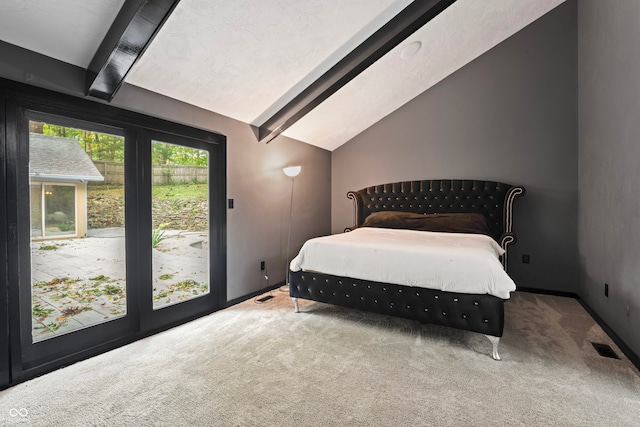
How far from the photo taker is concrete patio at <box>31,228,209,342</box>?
6.74 feet

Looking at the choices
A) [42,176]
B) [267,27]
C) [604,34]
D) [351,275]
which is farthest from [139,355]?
[604,34]

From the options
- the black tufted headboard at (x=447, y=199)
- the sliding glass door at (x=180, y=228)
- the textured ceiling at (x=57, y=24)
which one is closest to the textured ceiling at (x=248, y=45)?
the textured ceiling at (x=57, y=24)

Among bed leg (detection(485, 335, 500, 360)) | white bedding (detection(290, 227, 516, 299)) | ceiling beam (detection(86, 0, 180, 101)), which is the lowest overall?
bed leg (detection(485, 335, 500, 360))

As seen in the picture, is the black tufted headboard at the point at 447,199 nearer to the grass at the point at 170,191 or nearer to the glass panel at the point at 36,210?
the grass at the point at 170,191

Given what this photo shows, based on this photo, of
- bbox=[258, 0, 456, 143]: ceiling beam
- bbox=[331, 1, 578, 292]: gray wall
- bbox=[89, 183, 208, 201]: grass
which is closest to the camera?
bbox=[89, 183, 208, 201]: grass

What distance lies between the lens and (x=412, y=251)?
250 cm

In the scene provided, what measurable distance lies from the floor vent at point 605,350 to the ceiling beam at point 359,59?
10.3 ft

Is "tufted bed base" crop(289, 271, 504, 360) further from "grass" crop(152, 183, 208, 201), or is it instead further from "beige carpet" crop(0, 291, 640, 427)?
"grass" crop(152, 183, 208, 201)

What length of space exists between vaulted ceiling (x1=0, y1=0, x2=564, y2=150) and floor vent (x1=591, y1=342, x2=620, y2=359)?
3284mm

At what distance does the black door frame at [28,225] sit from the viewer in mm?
1842

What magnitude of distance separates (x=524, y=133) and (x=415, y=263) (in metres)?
2.87

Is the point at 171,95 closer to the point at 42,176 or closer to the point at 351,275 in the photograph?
the point at 42,176

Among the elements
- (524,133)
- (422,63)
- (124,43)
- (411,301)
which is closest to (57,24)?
(124,43)

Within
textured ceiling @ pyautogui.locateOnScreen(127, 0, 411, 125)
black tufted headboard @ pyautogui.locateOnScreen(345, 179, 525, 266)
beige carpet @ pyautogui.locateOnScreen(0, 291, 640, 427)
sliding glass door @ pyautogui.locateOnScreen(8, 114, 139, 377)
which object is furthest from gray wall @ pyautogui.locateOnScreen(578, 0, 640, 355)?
sliding glass door @ pyautogui.locateOnScreen(8, 114, 139, 377)
